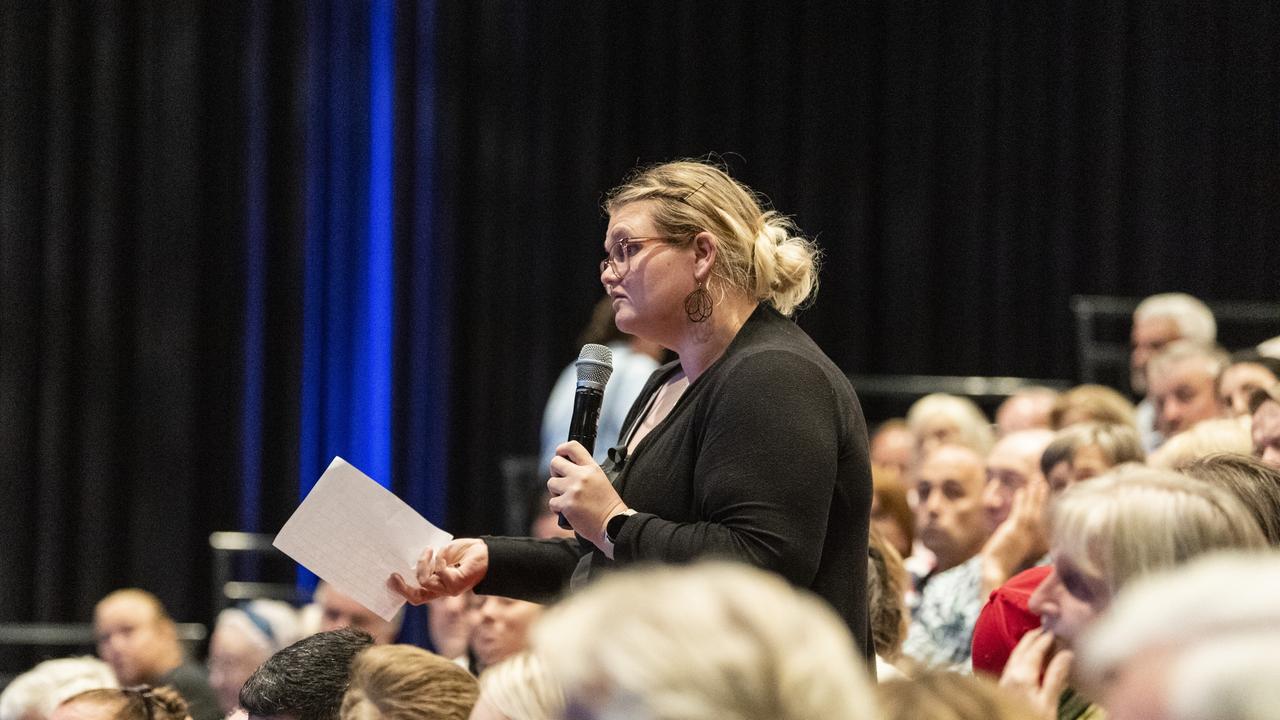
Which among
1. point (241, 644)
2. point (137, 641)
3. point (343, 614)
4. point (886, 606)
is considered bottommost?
point (137, 641)

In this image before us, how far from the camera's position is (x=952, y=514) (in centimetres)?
419

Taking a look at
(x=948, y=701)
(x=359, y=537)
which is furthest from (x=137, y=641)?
(x=948, y=701)

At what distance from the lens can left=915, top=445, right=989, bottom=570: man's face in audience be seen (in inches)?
164

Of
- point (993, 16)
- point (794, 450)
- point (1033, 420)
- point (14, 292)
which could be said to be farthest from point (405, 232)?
point (794, 450)

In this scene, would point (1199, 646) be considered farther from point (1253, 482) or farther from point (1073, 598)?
point (1253, 482)

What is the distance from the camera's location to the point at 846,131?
8547mm

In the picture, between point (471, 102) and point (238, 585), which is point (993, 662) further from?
point (471, 102)

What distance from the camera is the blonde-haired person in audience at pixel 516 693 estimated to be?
6.57ft

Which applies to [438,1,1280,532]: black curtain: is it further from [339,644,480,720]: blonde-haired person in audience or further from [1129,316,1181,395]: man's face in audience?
[339,644,480,720]: blonde-haired person in audience

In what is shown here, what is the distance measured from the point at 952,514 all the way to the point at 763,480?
2256mm

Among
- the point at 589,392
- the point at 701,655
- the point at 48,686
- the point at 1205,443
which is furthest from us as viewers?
the point at 48,686

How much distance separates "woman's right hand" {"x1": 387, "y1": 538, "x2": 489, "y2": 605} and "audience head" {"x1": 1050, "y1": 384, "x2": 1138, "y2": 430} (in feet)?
8.23

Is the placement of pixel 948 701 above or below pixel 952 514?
above

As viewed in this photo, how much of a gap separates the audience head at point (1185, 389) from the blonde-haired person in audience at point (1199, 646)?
3780mm
